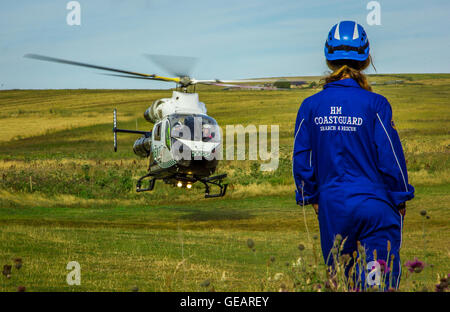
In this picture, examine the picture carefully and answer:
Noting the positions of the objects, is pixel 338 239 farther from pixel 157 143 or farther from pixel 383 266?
pixel 157 143

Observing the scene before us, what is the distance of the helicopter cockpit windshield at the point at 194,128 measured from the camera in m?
17.8

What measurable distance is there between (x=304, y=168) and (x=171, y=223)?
618 inches

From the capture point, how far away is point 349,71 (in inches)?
183

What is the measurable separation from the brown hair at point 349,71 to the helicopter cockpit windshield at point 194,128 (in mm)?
13083

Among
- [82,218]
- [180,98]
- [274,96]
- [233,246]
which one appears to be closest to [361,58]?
[233,246]

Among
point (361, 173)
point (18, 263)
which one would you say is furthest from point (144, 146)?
point (361, 173)

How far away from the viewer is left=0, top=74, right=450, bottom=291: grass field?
345 inches

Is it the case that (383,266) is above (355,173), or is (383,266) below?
below

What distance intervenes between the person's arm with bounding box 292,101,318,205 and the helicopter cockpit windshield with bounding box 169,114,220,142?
13174mm

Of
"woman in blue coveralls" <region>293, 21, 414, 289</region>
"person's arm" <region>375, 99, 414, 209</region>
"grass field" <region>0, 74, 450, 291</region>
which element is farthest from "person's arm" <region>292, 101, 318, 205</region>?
"person's arm" <region>375, 99, 414, 209</region>

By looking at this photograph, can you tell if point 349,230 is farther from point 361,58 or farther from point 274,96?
point 274,96

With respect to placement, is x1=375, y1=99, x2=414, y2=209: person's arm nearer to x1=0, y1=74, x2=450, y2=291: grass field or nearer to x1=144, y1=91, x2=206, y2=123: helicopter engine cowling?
x1=0, y1=74, x2=450, y2=291: grass field

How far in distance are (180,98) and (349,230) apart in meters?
14.0
